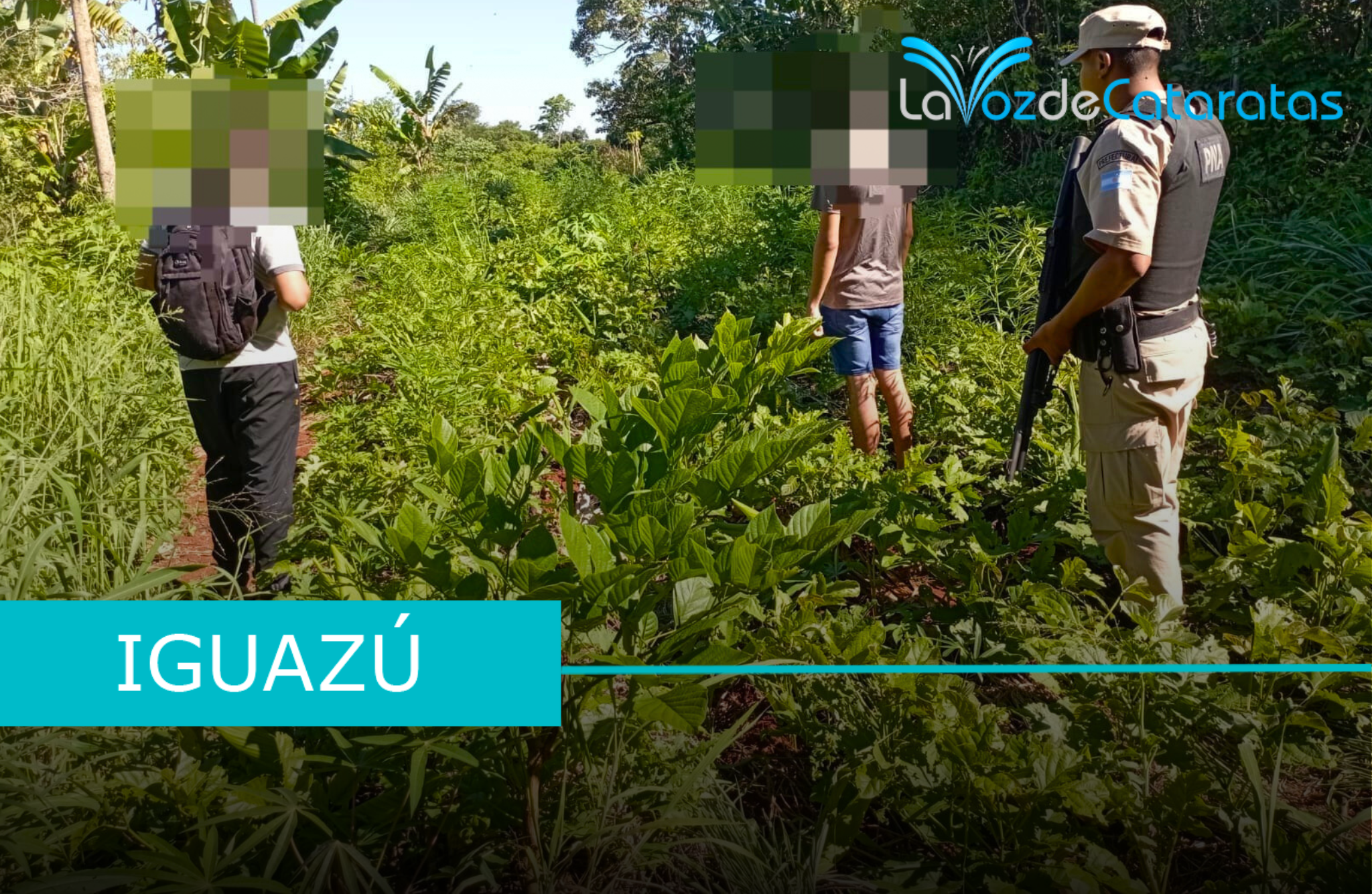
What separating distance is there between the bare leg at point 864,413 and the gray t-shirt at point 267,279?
82.6 inches

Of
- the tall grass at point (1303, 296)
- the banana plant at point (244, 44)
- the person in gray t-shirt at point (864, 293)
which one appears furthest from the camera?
the banana plant at point (244, 44)

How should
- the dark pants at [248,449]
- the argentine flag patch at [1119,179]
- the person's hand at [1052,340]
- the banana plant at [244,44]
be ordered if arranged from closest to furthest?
the argentine flag patch at [1119,179]
the person's hand at [1052,340]
the dark pants at [248,449]
the banana plant at [244,44]

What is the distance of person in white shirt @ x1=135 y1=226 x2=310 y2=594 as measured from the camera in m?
3.05

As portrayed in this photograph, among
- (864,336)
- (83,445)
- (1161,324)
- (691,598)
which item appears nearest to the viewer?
Answer: (691,598)

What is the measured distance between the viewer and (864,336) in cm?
419

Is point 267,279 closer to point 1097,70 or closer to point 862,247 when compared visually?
point 862,247

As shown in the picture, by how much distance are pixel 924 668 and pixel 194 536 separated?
3.11 meters

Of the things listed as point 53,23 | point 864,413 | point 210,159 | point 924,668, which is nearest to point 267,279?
point 210,159

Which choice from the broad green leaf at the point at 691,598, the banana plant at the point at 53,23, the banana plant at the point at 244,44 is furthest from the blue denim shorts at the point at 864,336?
the banana plant at the point at 53,23

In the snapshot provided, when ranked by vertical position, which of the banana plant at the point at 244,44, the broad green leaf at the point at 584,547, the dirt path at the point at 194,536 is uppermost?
the banana plant at the point at 244,44

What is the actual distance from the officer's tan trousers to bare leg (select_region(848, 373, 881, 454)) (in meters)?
1.28

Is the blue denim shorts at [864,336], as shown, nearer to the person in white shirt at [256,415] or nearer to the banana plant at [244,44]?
the person in white shirt at [256,415]

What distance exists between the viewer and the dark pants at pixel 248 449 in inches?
123

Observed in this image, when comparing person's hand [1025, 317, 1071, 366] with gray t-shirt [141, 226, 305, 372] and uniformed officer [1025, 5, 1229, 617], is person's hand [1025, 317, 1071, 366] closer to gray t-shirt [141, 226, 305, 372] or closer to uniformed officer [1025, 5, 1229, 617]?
uniformed officer [1025, 5, 1229, 617]
